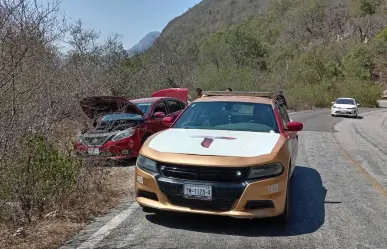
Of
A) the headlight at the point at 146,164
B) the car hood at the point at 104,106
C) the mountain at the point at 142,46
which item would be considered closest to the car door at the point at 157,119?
the car hood at the point at 104,106

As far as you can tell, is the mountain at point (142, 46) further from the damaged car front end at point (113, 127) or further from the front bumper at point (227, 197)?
the front bumper at point (227, 197)

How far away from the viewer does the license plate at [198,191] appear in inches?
193

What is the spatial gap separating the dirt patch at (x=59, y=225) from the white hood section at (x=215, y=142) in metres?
1.22

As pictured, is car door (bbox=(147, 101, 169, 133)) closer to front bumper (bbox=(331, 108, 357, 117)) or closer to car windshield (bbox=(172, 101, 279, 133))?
car windshield (bbox=(172, 101, 279, 133))

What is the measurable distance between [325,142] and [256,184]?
10.8 metres

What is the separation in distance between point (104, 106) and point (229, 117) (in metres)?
3.54

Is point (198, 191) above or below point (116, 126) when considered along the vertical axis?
below

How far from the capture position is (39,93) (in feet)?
20.4

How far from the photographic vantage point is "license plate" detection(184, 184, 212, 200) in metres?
4.91

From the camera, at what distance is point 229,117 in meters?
6.68

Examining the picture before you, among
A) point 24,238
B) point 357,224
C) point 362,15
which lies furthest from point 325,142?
point 362,15

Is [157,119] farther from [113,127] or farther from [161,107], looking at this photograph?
[113,127]

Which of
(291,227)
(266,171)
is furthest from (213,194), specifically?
(291,227)

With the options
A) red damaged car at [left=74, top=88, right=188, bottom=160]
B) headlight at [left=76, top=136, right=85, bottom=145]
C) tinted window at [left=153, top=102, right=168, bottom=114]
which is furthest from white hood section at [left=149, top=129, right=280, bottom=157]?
tinted window at [left=153, top=102, right=168, bottom=114]
